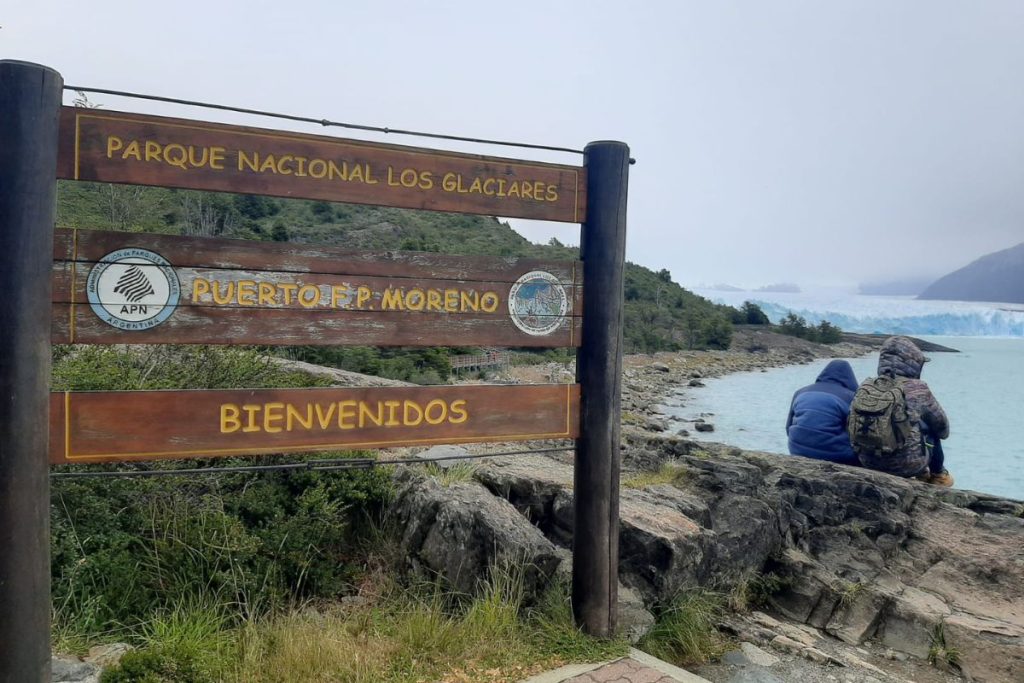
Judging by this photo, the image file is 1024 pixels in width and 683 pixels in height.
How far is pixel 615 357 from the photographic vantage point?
4.18 metres

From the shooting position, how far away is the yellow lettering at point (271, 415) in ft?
11.5

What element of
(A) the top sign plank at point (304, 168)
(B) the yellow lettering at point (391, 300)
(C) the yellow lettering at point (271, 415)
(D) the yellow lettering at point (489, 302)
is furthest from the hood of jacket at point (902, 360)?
(C) the yellow lettering at point (271, 415)

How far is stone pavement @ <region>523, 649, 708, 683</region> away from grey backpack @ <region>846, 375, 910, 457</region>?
4273 mm

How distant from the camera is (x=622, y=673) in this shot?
3.69 metres

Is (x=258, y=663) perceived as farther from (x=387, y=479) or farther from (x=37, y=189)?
(x=37, y=189)

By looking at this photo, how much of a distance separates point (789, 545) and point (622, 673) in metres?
2.83

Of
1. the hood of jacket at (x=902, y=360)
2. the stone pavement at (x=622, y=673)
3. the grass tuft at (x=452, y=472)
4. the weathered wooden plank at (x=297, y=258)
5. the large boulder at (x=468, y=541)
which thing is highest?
the weathered wooden plank at (x=297, y=258)

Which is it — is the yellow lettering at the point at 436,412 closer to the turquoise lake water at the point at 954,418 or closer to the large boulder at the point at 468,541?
the large boulder at the point at 468,541

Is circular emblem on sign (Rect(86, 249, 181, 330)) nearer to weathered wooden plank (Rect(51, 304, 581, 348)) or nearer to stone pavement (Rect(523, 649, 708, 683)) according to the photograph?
weathered wooden plank (Rect(51, 304, 581, 348))

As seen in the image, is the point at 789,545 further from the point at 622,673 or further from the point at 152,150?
the point at 152,150

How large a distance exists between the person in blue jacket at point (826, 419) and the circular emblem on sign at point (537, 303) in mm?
4756

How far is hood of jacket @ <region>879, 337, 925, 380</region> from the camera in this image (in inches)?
292

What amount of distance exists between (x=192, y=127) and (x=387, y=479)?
299 cm

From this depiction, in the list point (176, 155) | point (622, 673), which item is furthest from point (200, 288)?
point (622, 673)
